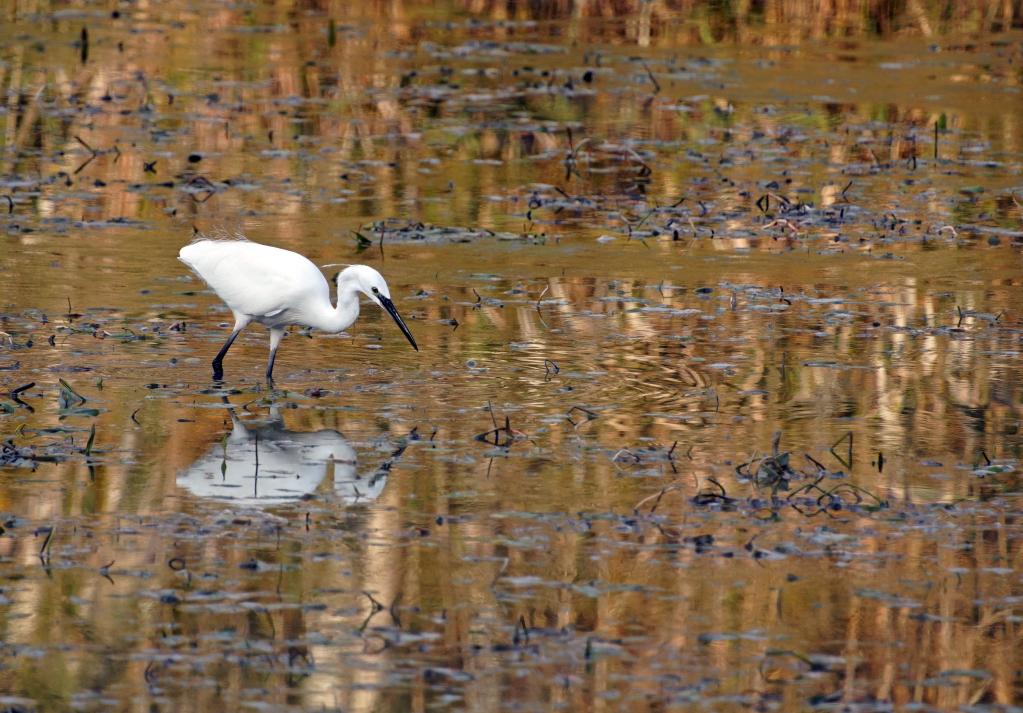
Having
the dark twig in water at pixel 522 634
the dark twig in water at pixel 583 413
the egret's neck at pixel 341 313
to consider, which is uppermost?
the egret's neck at pixel 341 313

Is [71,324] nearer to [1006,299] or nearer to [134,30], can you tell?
[1006,299]

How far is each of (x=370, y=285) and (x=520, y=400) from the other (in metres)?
0.91

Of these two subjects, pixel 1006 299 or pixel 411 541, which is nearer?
pixel 411 541

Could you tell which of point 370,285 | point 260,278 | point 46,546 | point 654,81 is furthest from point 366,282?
point 654,81

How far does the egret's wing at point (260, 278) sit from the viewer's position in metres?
9.55

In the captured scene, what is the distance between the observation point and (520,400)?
30.4 feet

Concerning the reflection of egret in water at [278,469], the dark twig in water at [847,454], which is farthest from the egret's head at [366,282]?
the dark twig in water at [847,454]

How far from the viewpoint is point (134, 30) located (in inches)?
850

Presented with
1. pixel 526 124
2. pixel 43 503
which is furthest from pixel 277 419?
pixel 526 124

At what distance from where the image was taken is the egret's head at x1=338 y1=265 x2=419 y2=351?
9.48 meters

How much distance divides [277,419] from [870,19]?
15745mm

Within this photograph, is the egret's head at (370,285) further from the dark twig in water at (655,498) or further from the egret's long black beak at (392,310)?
the dark twig in water at (655,498)

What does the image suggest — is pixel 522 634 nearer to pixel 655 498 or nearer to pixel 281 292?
pixel 655 498

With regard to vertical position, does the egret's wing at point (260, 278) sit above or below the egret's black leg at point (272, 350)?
above
